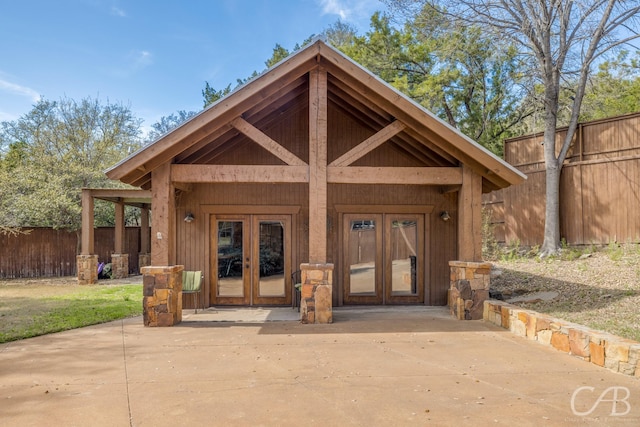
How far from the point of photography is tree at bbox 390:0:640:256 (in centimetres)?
1149

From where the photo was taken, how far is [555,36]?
1262 centimetres

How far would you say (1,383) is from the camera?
14.2 feet

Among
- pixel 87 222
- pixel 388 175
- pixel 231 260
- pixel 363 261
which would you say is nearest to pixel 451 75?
pixel 363 261

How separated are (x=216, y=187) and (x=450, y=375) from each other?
6.19 m

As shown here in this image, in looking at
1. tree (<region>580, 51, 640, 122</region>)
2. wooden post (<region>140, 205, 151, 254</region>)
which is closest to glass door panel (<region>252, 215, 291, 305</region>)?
wooden post (<region>140, 205, 151, 254</region>)

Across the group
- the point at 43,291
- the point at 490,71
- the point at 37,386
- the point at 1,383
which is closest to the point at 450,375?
the point at 37,386

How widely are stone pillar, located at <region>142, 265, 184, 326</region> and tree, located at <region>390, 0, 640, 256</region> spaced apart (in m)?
9.42

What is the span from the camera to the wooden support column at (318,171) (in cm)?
702

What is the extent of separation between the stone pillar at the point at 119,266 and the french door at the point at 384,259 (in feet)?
33.2

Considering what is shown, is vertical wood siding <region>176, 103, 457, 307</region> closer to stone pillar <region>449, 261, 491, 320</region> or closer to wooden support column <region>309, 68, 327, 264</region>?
stone pillar <region>449, 261, 491, 320</region>

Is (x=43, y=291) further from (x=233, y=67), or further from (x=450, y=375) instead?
(x=233, y=67)

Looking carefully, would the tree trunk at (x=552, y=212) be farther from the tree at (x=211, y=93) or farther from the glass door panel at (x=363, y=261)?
the tree at (x=211, y=93)

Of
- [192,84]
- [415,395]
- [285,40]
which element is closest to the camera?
[415,395]

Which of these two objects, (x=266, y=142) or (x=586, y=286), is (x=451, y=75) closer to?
(x=586, y=286)
